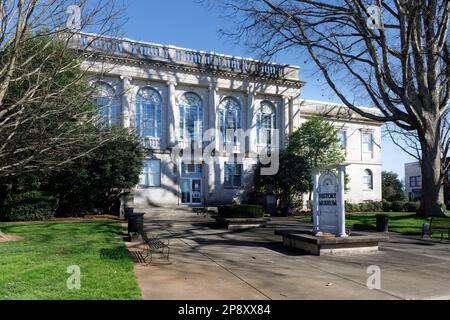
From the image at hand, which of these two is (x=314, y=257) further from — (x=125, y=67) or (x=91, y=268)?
(x=125, y=67)

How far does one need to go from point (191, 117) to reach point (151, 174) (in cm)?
581

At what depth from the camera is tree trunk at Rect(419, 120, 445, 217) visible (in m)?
20.8

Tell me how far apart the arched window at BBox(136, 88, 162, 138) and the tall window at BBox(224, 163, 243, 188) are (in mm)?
6474

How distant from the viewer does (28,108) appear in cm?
1172

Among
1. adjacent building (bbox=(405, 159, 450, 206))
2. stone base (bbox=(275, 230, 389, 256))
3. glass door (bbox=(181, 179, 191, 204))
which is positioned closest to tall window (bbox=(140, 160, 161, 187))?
glass door (bbox=(181, 179, 191, 204))

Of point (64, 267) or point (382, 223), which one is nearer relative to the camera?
Result: point (64, 267)

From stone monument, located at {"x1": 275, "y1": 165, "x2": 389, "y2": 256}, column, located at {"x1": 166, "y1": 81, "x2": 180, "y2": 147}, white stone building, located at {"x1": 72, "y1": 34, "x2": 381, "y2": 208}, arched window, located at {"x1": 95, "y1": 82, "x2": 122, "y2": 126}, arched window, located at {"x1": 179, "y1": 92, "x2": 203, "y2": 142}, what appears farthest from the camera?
arched window, located at {"x1": 179, "y1": 92, "x2": 203, "y2": 142}

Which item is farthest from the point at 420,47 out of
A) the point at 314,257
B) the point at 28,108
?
the point at 28,108

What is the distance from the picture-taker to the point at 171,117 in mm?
29484

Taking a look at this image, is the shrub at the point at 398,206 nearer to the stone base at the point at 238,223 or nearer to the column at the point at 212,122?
the column at the point at 212,122

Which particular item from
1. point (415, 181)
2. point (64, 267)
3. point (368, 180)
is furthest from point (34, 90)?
point (415, 181)

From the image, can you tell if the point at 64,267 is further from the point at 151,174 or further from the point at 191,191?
the point at 191,191

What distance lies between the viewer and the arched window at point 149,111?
29094 millimetres

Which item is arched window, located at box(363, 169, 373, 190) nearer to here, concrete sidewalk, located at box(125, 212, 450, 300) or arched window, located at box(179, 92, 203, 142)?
arched window, located at box(179, 92, 203, 142)
